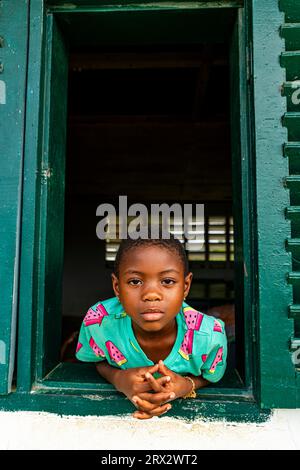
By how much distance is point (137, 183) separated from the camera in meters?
6.10

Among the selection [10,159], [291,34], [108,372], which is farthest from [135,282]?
[291,34]

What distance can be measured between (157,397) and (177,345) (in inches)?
11.0

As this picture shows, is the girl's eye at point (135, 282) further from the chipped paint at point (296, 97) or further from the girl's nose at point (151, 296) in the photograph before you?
the chipped paint at point (296, 97)

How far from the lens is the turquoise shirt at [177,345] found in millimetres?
1346

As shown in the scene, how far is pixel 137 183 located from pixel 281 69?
481 cm

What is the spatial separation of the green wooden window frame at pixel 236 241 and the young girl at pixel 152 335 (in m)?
0.09

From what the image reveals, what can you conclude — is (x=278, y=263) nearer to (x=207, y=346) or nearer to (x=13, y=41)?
(x=207, y=346)

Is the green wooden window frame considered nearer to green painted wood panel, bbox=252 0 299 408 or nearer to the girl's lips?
green painted wood panel, bbox=252 0 299 408

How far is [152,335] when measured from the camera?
1.37m

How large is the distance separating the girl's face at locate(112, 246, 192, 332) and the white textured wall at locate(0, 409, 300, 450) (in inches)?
13.9

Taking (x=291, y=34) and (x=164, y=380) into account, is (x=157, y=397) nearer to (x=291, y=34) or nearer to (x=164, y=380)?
(x=164, y=380)

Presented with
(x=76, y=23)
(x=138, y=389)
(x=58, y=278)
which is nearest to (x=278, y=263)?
(x=138, y=389)

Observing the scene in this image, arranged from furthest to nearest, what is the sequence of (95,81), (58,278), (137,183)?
(137,183)
(95,81)
(58,278)

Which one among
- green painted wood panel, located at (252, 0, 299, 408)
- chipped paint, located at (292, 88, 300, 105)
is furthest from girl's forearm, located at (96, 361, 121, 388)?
chipped paint, located at (292, 88, 300, 105)
